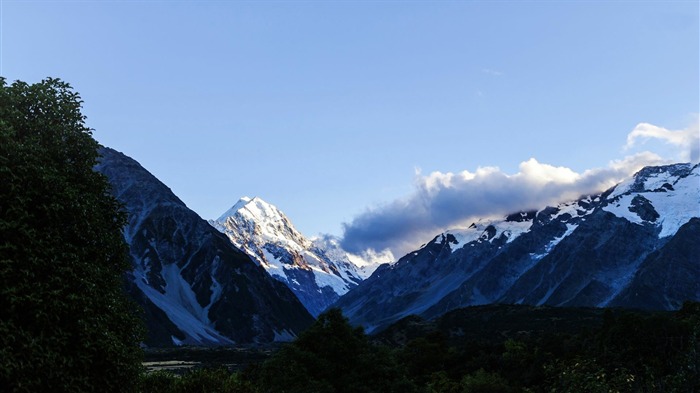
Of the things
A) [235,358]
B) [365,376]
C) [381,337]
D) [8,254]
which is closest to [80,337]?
[8,254]

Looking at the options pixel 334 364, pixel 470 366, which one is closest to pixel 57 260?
pixel 334 364

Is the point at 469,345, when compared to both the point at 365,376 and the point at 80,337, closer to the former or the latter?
the point at 365,376

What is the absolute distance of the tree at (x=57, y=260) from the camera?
20125 millimetres

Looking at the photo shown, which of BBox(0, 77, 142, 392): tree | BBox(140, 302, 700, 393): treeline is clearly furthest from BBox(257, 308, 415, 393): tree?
BBox(0, 77, 142, 392): tree

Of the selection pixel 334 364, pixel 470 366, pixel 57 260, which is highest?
pixel 57 260

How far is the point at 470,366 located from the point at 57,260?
157 ft

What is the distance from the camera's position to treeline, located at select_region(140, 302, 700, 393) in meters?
27.6

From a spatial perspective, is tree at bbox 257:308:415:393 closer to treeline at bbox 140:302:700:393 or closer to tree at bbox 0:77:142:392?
treeline at bbox 140:302:700:393

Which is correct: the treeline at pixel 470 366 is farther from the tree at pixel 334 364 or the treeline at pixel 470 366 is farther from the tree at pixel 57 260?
the tree at pixel 57 260

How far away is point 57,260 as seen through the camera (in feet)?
71.6

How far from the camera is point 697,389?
23938 mm

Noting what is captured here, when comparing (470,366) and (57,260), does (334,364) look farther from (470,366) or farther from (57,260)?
(470,366)

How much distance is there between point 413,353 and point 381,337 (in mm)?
64653

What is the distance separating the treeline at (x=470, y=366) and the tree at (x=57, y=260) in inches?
209
